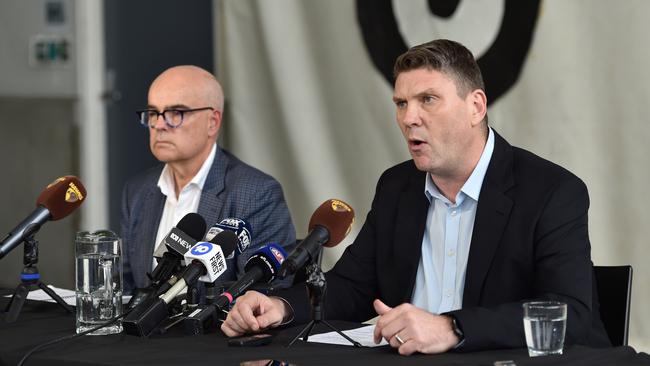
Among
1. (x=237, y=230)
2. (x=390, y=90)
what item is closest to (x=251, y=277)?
(x=237, y=230)

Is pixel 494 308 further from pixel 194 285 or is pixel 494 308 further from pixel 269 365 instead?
pixel 194 285

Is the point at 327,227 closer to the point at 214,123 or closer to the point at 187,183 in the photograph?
the point at 187,183

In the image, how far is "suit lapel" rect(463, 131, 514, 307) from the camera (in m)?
2.85

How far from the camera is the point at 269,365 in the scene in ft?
7.41

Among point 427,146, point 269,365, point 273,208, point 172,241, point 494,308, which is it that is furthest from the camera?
point 273,208

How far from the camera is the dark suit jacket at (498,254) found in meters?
2.58

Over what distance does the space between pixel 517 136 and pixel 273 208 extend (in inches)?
56.0

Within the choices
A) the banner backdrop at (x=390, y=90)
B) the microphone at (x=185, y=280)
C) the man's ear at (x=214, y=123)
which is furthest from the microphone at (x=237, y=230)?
the banner backdrop at (x=390, y=90)

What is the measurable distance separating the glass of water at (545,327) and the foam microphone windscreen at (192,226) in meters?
0.93

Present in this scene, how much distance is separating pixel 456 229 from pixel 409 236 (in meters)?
0.14

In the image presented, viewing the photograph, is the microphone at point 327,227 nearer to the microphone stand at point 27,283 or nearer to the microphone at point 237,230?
the microphone at point 237,230

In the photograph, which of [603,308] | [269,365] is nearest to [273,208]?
[603,308]

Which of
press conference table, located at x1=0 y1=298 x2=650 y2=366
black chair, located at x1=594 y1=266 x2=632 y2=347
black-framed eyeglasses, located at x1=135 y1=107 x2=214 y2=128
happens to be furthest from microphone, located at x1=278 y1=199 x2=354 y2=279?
black-framed eyeglasses, located at x1=135 y1=107 x2=214 y2=128

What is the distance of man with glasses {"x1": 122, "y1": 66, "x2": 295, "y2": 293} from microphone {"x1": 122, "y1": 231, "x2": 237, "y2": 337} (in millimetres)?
1071
